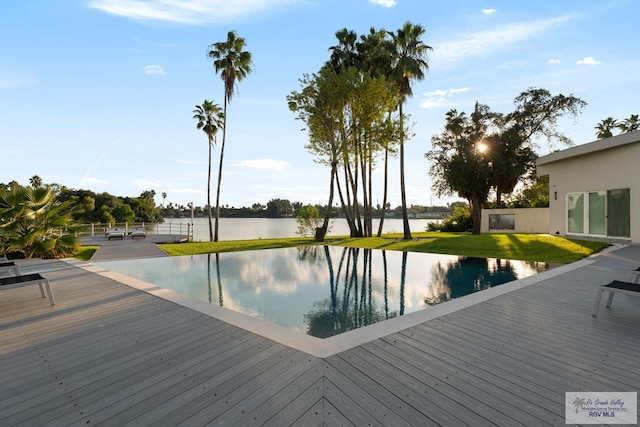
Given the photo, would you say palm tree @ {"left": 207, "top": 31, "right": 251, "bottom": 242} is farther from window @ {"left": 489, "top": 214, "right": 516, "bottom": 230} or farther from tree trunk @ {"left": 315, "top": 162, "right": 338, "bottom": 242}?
window @ {"left": 489, "top": 214, "right": 516, "bottom": 230}

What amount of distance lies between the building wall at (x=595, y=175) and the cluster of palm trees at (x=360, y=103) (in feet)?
25.3

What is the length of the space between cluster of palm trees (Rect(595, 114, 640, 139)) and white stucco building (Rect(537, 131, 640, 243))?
22.7m

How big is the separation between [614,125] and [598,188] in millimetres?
26093

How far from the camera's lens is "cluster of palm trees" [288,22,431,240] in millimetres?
18719

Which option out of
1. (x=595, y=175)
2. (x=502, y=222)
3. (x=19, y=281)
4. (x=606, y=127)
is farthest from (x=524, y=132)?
(x=19, y=281)

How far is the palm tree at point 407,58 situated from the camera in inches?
787

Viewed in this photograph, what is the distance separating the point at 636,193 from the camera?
11.8 metres

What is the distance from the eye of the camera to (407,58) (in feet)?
65.7

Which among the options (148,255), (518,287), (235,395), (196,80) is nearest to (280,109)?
(196,80)

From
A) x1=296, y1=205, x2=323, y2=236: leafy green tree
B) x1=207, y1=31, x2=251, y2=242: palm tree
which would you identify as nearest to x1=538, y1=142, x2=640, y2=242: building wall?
x1=296, y1=205, x2=323, y2=236: leafy green tree

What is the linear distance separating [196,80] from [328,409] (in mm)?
15990

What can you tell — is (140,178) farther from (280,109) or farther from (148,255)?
(148,255)

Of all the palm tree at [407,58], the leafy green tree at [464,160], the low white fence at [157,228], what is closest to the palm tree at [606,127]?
the leafy green tree at [464,160]

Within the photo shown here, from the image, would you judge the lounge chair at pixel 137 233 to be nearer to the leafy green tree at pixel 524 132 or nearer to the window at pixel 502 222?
the window at pixel 502 222
